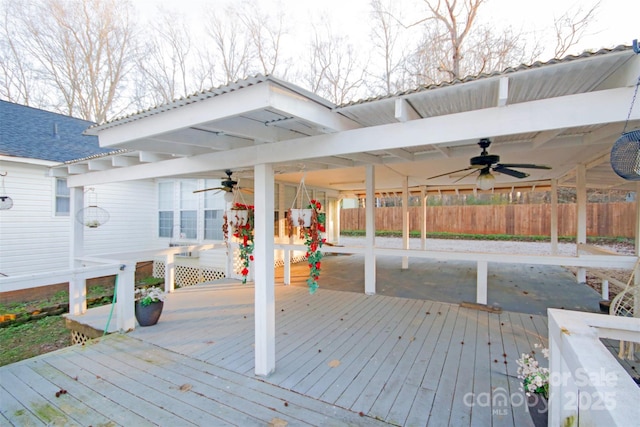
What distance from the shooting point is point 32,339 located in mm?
4875

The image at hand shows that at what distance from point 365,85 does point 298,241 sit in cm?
800

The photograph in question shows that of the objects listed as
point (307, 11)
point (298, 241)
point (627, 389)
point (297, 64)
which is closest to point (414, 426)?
point (627, 389)

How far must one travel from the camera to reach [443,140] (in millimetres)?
2156

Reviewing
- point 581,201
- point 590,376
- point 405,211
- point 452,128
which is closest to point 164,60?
point 405,211

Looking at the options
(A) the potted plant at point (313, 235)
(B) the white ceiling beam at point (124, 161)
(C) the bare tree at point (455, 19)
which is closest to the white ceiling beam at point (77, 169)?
(B) the white ceiling beam at point (124, 161)

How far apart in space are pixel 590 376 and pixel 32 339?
708cm

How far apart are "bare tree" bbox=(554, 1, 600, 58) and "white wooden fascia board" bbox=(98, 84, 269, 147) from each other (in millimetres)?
10765

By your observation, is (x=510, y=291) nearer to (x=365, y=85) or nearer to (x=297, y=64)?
(x=365, y=85)

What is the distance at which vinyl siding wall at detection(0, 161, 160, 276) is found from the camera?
20.4 feet

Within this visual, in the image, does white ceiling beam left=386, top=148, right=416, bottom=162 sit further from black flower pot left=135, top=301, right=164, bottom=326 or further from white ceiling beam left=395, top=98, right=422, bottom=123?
black flower pot left=135, top=301, right=164, bottom=326

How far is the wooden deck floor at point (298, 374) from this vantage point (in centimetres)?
226

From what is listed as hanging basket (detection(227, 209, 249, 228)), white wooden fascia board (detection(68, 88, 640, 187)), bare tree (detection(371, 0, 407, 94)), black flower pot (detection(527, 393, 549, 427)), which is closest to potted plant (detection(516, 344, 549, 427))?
black flower pot (detection(527, 393, 549, 427))

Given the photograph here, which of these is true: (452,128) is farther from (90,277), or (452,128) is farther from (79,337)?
(79,337)

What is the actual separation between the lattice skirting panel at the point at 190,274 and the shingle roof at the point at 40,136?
3.60 meters
